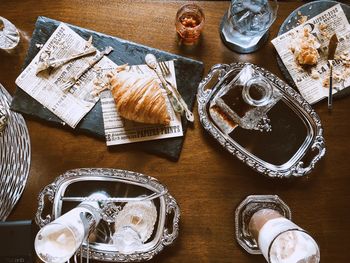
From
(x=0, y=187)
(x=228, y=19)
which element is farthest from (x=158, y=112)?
(x=0, y=187)

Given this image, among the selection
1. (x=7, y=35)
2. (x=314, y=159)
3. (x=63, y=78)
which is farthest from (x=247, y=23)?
(x=7, y=35)

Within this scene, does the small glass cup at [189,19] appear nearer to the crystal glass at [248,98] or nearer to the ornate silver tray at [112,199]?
the crystal glass at [248,98]

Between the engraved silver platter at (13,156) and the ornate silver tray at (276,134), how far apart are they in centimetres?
48

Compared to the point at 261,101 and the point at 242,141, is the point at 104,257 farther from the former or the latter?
the point at 261,101

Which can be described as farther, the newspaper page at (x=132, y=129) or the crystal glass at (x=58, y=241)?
the newspaper page at (x=132, y=129)

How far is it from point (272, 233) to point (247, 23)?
55 cm

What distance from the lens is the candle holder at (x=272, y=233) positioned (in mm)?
905

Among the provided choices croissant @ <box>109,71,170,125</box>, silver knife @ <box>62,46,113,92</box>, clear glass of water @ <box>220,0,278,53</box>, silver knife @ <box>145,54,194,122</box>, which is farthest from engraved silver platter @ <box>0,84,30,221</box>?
Result: clear glass of water @ <box>220,0,278,53</box>

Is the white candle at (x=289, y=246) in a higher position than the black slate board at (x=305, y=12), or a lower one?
lower

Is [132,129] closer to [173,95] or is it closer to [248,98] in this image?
[173,95]

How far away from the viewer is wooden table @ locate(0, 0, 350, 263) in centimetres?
112

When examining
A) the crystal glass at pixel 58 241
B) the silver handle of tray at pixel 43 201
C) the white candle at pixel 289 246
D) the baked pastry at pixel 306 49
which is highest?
the baked pastry at pixel 306 49

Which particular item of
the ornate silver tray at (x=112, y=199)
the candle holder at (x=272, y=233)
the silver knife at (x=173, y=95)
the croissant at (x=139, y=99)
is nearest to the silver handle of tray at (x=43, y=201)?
the ornate silver tray at (x=112, y=199)

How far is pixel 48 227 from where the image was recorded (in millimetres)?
928
